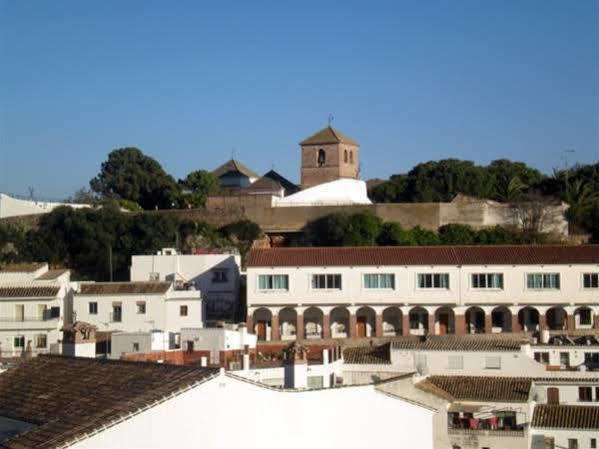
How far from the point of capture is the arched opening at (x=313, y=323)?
45.3m

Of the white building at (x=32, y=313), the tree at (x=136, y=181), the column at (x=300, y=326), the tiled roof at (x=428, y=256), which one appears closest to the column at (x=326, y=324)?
the column at (x=300, y=326)

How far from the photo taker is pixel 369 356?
33219 millimetres

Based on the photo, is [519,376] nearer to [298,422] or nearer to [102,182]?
[298,422]

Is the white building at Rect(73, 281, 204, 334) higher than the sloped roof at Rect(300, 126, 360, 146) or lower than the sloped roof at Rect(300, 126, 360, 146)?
lower

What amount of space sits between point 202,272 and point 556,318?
1537 cm

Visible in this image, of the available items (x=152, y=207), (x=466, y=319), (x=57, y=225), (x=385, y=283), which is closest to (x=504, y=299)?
(x=466, y=319)

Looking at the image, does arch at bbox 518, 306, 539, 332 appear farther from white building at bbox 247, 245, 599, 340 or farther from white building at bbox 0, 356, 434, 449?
white building at bbox 0, 356, 434, 449

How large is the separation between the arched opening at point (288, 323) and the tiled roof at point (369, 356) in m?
10.3

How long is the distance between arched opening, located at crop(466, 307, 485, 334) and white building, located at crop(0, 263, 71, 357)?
1641cm

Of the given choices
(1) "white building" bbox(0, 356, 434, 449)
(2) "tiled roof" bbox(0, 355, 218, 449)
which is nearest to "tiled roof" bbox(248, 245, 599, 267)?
(1) "white building" bbox(0, 356, 434, 449)

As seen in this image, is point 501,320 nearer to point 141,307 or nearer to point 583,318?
point 583,318

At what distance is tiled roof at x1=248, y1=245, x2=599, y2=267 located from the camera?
43594mm

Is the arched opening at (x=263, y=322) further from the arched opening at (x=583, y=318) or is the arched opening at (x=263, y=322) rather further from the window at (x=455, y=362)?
the window at (x=455, y=362)

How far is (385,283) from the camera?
44.0 metres
